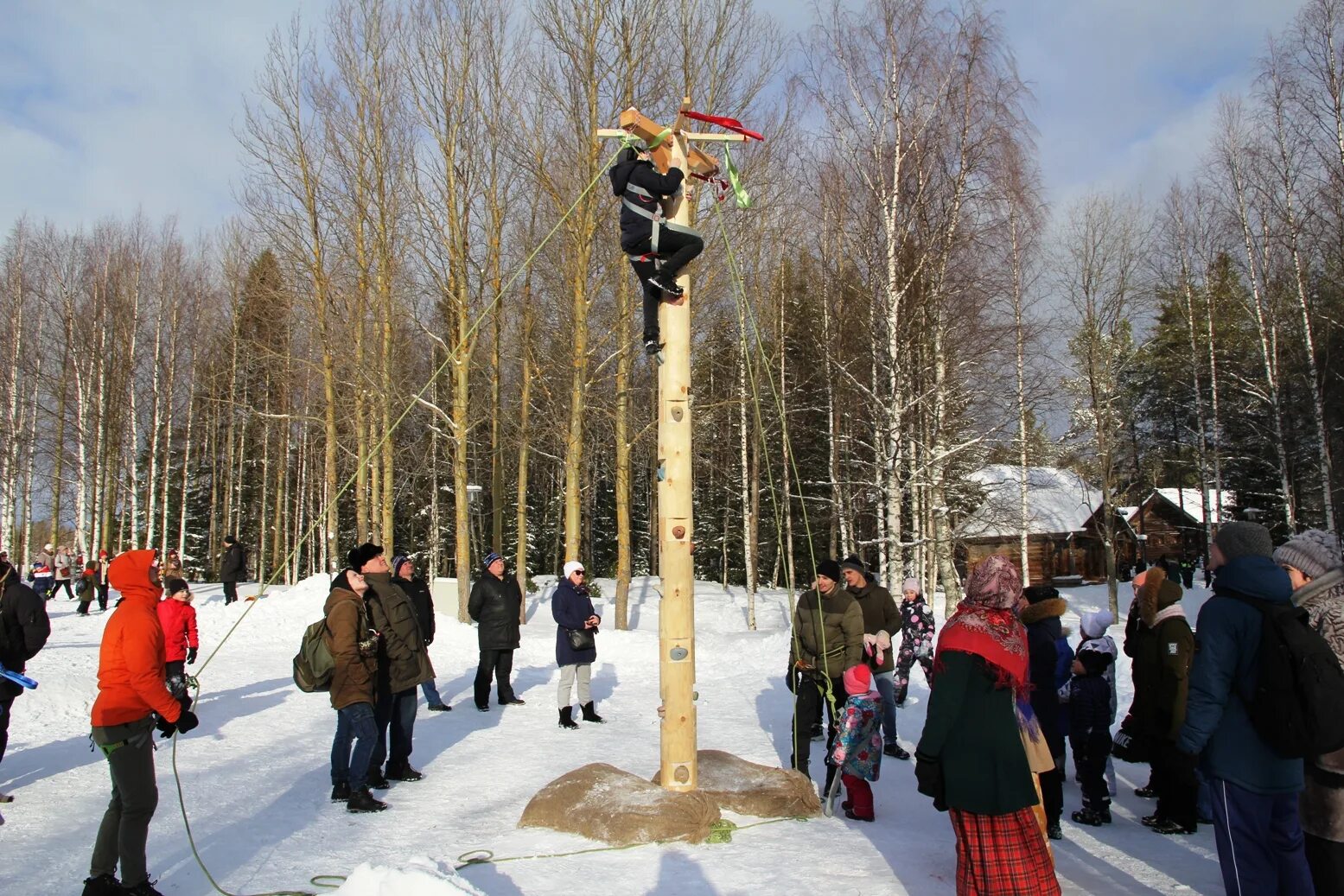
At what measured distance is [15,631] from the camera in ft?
21.7

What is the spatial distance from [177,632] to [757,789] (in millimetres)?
6259

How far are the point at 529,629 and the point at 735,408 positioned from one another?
538 inches

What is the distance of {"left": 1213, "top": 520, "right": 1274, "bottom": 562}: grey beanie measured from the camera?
4055mm

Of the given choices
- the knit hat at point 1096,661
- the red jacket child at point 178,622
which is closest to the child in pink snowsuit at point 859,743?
the knit hat at point 1096,661

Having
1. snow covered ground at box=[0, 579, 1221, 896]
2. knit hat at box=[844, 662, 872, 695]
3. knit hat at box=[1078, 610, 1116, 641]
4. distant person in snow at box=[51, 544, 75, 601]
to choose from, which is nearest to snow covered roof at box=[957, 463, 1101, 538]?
snow covered ground at box=[0, 579, 1221, 896]

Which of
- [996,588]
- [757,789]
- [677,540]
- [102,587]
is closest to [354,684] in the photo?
[677,540]

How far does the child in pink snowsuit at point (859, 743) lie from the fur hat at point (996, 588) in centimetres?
235

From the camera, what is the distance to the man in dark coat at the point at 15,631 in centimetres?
654

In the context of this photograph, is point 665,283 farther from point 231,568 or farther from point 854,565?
point 231,568

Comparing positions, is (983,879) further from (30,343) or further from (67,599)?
(30,343)

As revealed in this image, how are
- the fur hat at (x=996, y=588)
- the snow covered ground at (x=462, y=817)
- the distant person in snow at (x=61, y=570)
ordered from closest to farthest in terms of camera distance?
the fur hat at (x=996, y=588)
the snow covered ground at (x=462, y=817)
the distant person in snow at (x=61, y=570)

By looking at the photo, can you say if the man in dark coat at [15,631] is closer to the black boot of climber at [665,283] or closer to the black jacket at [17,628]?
the black jacket at [17,628]

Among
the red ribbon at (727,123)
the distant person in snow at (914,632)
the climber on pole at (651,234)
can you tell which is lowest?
the distant person in snow at (914,632)

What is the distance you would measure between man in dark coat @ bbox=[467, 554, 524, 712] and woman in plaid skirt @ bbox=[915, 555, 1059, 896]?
23.7 feet
